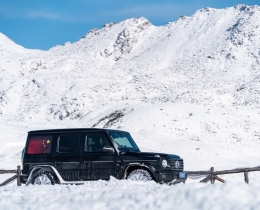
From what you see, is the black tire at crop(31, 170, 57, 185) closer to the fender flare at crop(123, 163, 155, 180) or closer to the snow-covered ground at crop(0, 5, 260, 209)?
the snow-covered ground at crop(0, 5, 260, 209)

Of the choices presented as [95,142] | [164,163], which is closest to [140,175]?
[164,163]

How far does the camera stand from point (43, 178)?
12.7m

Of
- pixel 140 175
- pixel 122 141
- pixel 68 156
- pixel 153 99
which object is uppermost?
pixel 153 99

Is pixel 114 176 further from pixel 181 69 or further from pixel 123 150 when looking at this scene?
pixel 181 69

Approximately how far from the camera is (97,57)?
74000mm

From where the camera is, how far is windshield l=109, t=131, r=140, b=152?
41.1 ft

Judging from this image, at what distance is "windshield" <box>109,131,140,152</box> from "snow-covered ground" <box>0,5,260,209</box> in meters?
1.99

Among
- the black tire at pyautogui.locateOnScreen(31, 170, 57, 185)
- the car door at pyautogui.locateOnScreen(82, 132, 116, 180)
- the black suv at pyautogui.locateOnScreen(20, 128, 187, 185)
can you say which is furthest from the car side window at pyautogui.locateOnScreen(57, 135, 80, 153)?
the black tire at pyautogui.locateOnScreen(31, 170, 57, 185)

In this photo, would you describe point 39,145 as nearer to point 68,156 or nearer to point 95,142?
point 68,156

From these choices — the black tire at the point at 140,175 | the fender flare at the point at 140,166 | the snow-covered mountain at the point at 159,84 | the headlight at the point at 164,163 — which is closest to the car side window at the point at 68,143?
the fender flare at the point at 140,166

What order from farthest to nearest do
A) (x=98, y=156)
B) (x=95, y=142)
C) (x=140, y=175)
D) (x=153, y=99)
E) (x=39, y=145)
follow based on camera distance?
(x=153, y=99)
(x=39, y=145)
(x=95, y=142)
(x=98, y=156)
(x=140, y=175)

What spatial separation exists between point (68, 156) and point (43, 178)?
95 cm

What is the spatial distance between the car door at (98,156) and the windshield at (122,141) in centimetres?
25

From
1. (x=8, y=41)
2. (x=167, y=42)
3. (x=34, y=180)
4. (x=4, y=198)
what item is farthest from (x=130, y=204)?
(x=8, y=41)
